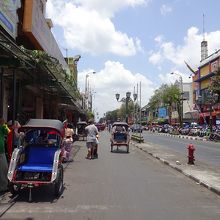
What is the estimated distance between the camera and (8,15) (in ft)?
59.5

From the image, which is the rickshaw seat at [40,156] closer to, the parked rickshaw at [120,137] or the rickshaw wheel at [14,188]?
the rickshaw wheel at [14,188]

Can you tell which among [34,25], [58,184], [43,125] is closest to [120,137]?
[34,25]

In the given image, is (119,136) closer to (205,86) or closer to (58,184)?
(58,184)

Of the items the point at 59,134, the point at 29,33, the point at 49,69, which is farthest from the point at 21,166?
the point at 29,33

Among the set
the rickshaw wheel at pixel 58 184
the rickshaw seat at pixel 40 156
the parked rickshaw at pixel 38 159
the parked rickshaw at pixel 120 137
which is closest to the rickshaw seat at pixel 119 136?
the parked rickshaw at pixel 120 137

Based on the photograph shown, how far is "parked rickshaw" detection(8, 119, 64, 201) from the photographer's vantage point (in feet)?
34.1

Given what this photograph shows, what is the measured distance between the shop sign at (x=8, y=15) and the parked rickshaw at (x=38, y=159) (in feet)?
20.2

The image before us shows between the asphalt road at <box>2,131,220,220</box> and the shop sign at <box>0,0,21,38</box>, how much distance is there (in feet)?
20.2

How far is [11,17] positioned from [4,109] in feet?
13.7

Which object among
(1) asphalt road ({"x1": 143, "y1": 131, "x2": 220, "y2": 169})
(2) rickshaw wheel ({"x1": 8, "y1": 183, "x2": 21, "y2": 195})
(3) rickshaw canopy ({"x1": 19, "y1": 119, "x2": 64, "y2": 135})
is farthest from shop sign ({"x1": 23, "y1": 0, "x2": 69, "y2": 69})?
(2) rickshaw wheel ({"x1": 8, "y1": 183, "x2": 21, "y2": 195})

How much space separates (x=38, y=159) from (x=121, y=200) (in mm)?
2315

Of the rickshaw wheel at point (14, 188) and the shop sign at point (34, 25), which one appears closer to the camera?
the rickshaw wheel at point (14, 188)

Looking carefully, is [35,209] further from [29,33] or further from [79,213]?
[29,33]

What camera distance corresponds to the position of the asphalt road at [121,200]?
889 cm
